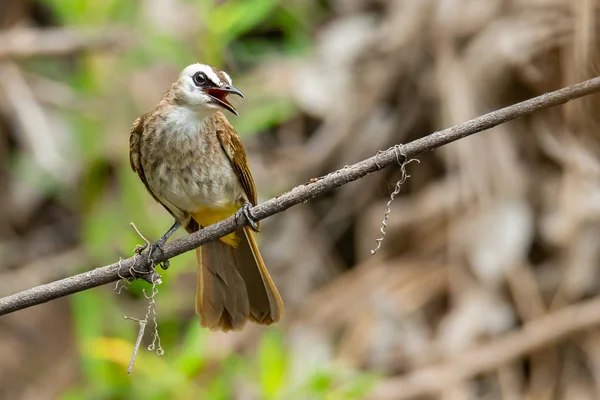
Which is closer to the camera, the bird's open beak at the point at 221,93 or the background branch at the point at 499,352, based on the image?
the bird's open beak at the point at 221,93

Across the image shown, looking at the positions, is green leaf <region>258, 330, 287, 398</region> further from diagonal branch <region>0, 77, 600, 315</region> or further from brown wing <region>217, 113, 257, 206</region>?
diagonal branch <region>0, 77, 600, 315</region>

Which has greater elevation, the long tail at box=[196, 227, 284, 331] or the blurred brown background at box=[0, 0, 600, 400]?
the blurred brown background at box=[0, 0, 600, 400]

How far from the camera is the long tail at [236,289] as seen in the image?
3236 mm

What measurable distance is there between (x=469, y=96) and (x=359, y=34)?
0.86 meters

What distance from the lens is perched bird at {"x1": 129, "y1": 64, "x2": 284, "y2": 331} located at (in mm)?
3234

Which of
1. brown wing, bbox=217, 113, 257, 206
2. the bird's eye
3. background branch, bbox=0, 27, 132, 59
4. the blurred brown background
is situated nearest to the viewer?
the bird's eye

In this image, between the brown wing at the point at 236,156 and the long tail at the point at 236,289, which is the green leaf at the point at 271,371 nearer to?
the long tail at the point at 236,289

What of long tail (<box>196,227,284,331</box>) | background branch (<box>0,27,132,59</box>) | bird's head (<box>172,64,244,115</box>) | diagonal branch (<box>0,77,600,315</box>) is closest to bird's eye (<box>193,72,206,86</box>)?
bird's head (<box>172,64,244,115</box>)

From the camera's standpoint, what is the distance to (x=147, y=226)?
413cm

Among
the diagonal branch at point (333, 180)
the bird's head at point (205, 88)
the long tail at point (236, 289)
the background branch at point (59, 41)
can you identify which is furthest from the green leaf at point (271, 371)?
the background branch at point (59, 41)

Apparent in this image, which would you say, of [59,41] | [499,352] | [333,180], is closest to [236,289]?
[333,180]

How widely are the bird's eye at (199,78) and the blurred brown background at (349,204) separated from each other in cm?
76

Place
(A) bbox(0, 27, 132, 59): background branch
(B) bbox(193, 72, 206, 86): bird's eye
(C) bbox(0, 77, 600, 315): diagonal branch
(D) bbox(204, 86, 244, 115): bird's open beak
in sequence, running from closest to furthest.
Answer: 1. (C) bbox(0, 77, 600, 315): diagonal branch
2. (D) bbox(204, 86, 244, 115): bird's open beak
3. (B) bbox(193, 72, 206, 86): bird's eye
4. (A) bbox(0, 27, 132, 59): background branch

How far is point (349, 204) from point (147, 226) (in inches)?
45.9
